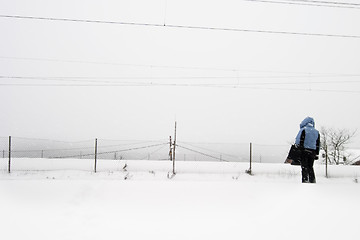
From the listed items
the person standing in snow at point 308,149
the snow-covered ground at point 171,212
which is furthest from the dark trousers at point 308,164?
the snow-covered ground at point 171,212

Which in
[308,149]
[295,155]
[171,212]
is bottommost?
[171,212]

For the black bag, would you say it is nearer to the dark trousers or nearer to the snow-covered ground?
the dark trousers

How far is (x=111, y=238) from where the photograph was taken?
1.97m

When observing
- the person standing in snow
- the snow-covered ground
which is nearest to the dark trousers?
the person standing in snow

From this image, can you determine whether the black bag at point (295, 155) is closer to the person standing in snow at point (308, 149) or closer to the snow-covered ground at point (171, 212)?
the person standing in snow at point (308, 149)

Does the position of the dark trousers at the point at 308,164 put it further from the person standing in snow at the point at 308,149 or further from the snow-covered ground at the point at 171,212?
the snow-covered ground at the point at 171,212

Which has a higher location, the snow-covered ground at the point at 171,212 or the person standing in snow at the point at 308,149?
the person standing in snow at the point at 308,149

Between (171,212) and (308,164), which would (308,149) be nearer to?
(308,164)

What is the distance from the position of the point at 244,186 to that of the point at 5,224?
9.59ft

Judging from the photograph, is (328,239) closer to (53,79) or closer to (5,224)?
(5,224)

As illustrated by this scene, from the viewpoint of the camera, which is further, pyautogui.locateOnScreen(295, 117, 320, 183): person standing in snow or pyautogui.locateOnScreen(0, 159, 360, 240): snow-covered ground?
pyautogui.locateOnScreen(295, 117, 320, 183): person standing in snow

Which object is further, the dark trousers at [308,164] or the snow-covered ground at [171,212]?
the dark trousers at [308,164]

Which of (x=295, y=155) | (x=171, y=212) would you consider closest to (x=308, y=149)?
(x=295, y=155)

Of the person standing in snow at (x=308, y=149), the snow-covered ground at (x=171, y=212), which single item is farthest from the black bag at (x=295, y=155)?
the snow-covered ground at (x=171, y=212)
